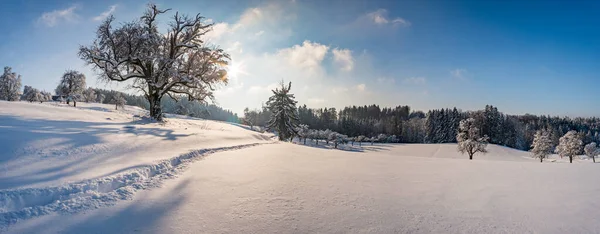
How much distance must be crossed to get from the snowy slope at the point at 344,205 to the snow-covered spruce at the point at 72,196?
28cm

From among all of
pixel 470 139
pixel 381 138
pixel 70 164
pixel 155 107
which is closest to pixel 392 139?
pixel 381 138

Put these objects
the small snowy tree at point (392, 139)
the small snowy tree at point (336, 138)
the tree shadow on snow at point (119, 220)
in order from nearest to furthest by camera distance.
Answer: the tree shadow on snow at point (119, 220) → the small snowy tree at point (336, 138) → the small snowy tree at point (392, 139)

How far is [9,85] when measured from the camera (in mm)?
59875

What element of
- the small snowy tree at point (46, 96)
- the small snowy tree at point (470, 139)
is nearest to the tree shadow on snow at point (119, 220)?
the small snowy tree at point (470, 139)

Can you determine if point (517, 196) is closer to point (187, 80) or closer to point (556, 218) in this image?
point (556, 218)

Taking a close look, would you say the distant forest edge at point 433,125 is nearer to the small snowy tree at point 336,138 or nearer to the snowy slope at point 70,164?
the small snowy tree at point 336,138

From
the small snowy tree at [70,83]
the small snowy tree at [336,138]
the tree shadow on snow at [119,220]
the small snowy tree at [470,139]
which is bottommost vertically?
the small snowy tree at [336,138]

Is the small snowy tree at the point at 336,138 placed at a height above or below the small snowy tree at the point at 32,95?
below

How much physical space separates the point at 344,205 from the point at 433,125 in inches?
4154

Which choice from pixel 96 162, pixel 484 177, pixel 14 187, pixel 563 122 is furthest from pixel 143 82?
pixel 563 122

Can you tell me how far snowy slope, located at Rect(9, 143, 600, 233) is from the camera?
4.32 meters

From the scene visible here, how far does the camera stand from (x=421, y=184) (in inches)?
286

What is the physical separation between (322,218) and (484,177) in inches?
260

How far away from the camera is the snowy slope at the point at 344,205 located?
432 cm
